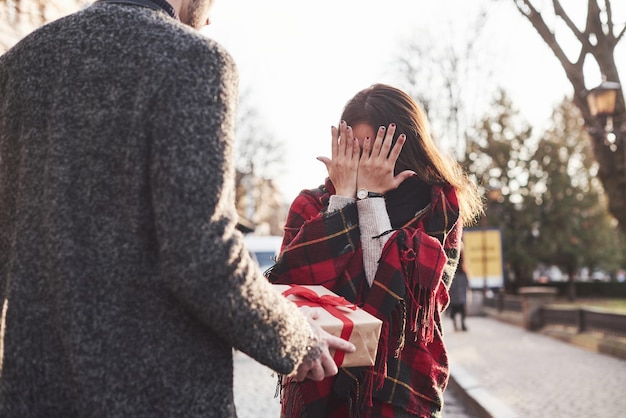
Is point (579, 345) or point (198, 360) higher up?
point (198, 360)

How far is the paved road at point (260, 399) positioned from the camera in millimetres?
7637

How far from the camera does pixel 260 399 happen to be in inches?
339

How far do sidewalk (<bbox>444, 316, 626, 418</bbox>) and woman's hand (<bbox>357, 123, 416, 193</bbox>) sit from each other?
5.03 meters

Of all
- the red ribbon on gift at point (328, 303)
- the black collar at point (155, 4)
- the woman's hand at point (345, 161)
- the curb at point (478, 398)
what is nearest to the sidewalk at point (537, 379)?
the curb at point (478, 398)

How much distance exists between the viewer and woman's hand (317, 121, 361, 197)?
234 cm

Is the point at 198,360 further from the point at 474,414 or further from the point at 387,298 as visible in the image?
the point at 474,414

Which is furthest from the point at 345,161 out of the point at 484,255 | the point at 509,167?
the point at 509,167

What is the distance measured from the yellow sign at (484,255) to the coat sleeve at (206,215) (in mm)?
26011

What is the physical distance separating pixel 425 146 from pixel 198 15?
1.07 meters

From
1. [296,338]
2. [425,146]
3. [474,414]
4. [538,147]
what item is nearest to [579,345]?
[474,414]

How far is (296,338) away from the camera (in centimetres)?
150

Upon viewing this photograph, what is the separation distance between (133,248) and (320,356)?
49 cm

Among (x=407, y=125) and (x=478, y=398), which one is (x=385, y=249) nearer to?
(x=407, y=125)

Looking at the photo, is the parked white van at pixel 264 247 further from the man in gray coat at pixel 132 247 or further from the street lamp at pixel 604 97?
the man in gray coat at pixel 132 247
